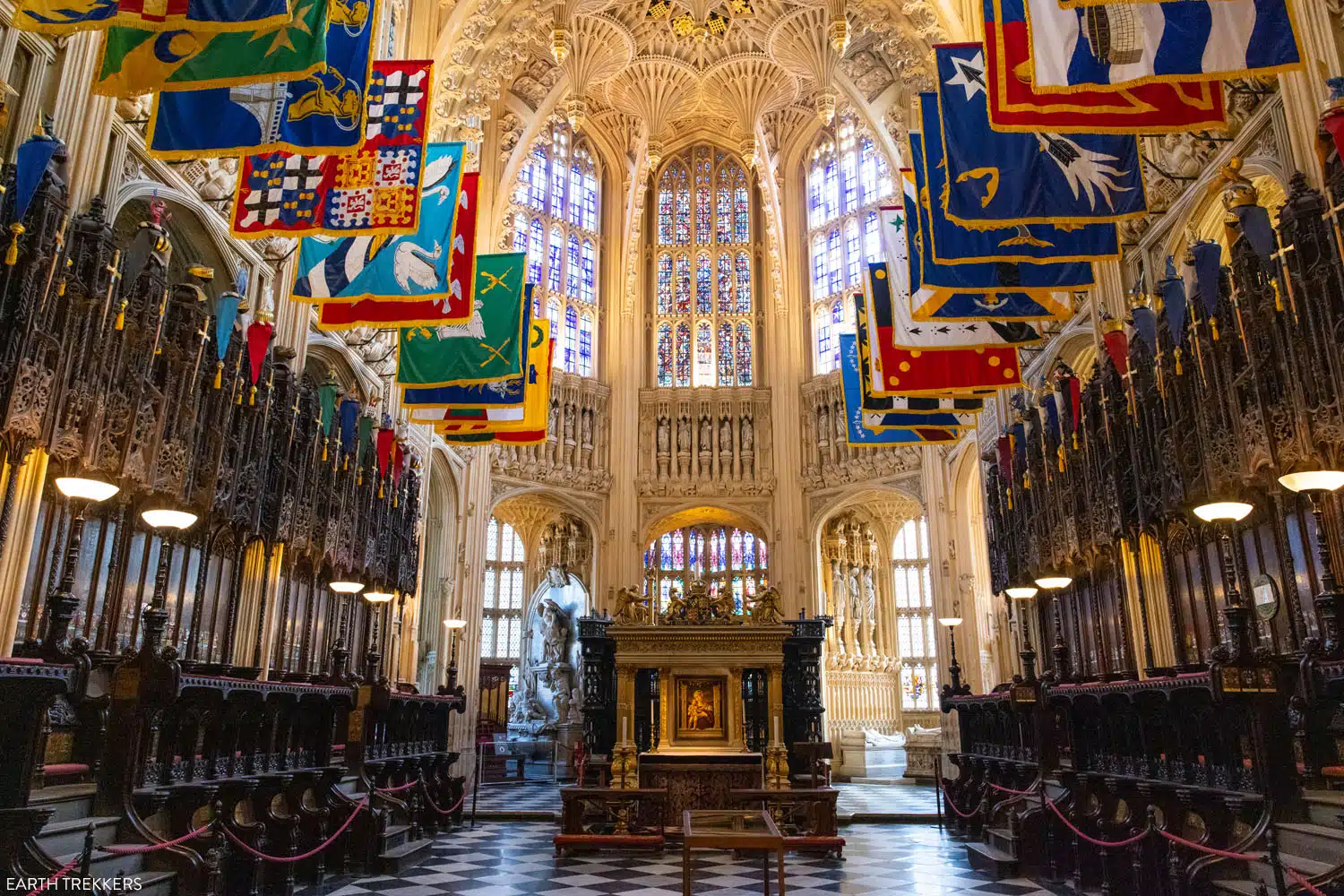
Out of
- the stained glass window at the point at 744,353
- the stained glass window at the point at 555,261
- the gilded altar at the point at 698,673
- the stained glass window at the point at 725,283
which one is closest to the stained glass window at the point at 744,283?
the stained glass window at the point at 725,283

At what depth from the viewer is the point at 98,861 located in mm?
6617

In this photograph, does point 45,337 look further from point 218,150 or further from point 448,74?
point 448,74

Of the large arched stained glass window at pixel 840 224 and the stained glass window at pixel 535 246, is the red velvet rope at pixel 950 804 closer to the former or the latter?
the large arched stained glass window at pixel 840 224

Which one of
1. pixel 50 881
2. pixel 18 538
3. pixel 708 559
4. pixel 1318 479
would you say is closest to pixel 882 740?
pixel 708 559

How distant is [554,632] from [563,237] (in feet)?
42.0

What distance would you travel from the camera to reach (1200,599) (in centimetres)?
1137

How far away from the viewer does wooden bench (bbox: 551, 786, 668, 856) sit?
1191 cm

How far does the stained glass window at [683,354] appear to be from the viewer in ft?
101

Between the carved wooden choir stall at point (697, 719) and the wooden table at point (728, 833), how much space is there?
3.81 metres

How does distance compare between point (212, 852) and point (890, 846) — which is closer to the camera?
point (212, 852)

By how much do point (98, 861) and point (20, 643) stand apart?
8.65 feet

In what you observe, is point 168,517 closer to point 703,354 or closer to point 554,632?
point 554,632

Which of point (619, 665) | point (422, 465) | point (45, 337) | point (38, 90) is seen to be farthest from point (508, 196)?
point (45, 337)

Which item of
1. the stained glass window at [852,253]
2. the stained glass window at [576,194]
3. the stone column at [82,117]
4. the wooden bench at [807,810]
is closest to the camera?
the stone column at [82,117]
